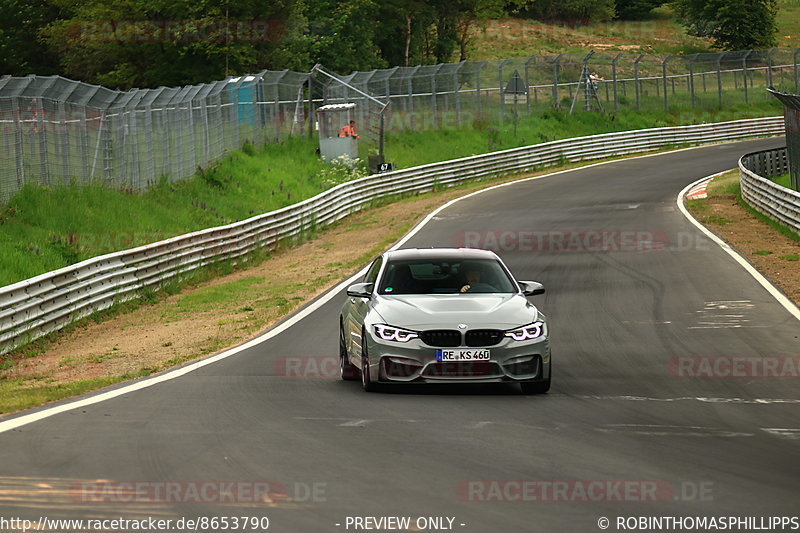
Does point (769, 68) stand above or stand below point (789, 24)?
below

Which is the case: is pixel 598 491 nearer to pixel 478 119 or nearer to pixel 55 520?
pixel 55 520

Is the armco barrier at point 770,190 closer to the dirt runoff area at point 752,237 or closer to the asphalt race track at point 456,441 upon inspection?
the dirt runoff area at point 752,237

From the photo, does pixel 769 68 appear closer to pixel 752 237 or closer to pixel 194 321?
pixel 752 237

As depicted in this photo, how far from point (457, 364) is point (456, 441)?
104 inches

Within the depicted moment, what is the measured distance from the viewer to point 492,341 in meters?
11.7

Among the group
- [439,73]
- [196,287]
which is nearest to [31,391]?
[196,287]

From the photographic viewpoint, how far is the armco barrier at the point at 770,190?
28.9m

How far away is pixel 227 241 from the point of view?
2825 centimetres

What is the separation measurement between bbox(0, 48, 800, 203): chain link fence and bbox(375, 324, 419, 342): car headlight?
13.7 metres

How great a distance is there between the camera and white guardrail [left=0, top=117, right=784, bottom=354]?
18.4 metres

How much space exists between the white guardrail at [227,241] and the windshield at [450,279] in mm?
6948

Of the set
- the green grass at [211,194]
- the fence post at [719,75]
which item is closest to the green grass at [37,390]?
the green grass at [211,194]

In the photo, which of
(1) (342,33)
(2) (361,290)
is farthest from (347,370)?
(1) (342,33)

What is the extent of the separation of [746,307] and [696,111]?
178ft
